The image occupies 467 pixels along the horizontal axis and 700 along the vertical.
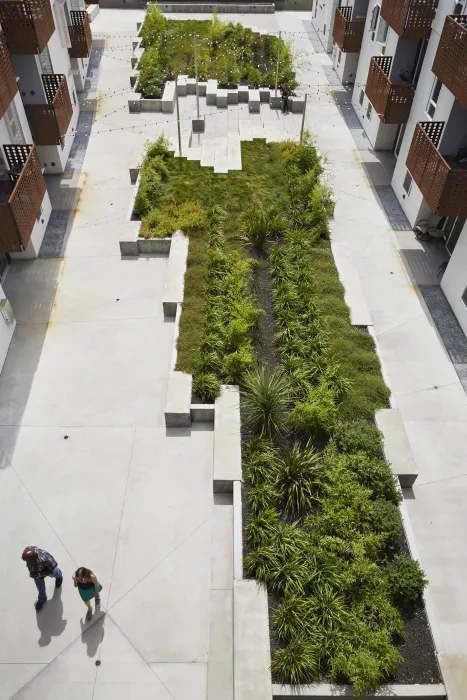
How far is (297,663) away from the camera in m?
7.89

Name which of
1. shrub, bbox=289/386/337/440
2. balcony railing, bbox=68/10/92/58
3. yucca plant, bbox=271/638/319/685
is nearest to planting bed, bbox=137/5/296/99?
balcony railing, bbox=68/10/92/58

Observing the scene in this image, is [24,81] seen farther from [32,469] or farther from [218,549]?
[218,549]

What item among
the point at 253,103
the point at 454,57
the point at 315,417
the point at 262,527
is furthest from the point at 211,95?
the point at 262,527

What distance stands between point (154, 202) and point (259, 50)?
14379 mm

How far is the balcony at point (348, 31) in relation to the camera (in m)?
22.0

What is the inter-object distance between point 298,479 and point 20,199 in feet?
29.7

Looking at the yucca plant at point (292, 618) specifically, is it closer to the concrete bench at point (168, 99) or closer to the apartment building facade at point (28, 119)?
the apartment building facade at point (28, 119)

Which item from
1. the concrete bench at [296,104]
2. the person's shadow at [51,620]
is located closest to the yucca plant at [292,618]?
the person's shadow at [51,620]

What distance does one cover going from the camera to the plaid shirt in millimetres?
8422

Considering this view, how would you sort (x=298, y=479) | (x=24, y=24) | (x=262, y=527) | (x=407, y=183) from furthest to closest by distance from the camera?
(x=407, y=183), (x=24, y=24), (x=298, y=479), (x=262, y=527)

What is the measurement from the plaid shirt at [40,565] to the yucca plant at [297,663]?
146 inches

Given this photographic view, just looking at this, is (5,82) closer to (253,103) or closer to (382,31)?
(253,103)

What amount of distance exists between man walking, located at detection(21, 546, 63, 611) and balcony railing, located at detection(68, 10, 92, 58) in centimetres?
1983

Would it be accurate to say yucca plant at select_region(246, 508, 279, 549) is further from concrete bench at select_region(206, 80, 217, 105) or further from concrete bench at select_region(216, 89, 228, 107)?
concrete bench at select_region(206, 80, 217, 105)
